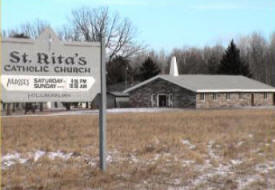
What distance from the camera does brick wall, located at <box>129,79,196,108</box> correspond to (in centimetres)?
5078

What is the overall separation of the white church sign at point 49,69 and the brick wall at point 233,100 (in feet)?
139

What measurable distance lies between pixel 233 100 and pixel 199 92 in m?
5.38

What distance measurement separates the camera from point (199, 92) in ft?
164

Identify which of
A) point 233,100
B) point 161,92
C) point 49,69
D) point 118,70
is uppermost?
point 118,70

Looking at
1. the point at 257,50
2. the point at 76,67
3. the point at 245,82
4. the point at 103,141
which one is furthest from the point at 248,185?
the point at 257,50

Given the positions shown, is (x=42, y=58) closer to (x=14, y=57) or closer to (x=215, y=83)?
(x=14, y=57)

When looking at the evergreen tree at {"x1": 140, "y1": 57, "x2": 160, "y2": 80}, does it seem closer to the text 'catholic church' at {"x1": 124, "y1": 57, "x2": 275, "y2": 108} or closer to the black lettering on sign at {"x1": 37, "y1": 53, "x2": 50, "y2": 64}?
the text 'catholic church' at {"x1": 124, "y1": 57, "x2": 275, "y2": 108}

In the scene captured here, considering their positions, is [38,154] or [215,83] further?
[215,83]

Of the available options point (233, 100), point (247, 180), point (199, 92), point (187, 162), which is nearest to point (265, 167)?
point (247, 180)

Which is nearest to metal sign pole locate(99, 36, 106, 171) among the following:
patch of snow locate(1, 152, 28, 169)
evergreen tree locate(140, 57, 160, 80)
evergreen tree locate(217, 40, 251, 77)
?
patch of snow locate(1, 152, 28, 169)

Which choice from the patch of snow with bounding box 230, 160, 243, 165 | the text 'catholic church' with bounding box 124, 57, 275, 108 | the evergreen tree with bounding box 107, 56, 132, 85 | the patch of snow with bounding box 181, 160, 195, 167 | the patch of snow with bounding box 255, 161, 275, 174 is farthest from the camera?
the evergreen tree with bounding box 107, 56, 132, 85

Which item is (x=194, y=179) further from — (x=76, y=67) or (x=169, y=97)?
(x=169, y=97)

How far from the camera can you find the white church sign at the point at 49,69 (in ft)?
23.7

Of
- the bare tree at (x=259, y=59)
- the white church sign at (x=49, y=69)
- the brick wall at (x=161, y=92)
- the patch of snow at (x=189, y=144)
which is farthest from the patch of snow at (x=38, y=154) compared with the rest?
the bare tree at (x=259, y=59)
